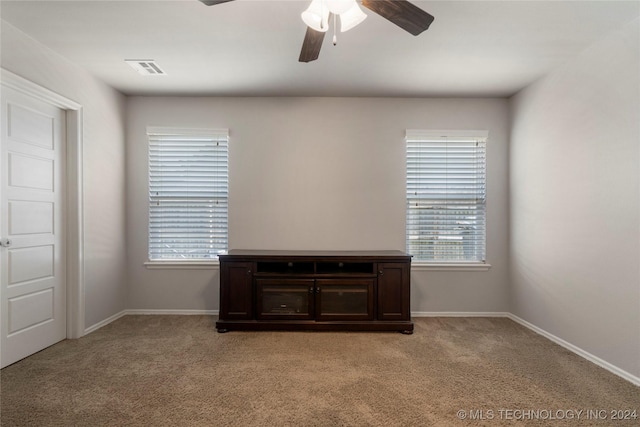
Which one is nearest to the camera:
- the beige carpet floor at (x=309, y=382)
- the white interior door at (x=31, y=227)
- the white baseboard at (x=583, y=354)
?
the beige carpet floor at (x=309, y=382)

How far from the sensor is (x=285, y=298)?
3320 mm

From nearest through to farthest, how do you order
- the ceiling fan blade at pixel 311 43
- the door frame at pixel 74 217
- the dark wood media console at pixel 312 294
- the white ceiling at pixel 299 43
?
the ceiling fan blade at pixel 311 43
the white ceiling at pixel 299 43
the door frame at pixel 74 217
the dark wood media console at pixel 312 294

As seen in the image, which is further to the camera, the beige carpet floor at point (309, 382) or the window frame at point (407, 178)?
the window frame at point (407, 178)

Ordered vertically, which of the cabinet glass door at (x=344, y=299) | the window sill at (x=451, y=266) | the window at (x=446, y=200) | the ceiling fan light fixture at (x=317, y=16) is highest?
the ceiling fan light fixture at (x=317, y=16)

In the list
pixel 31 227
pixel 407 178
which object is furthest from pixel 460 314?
pixel 31 227

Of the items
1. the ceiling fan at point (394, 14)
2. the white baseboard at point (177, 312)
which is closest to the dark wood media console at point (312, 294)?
the white baseboard at point (177, 312)

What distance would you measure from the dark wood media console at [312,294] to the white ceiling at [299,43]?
194 cm

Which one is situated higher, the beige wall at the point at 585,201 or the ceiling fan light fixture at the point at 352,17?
the ceiling fan light fixture at the point at 352,17

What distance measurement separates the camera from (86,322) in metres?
3.21

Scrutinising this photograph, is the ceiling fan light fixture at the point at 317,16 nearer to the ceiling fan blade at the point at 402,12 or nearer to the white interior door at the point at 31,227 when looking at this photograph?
the ceiling fan blade at the point at 402,12

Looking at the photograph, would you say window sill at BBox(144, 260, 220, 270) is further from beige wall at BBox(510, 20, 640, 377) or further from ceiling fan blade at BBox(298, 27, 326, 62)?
beige wall at BBox(510, 20, 640, 377)

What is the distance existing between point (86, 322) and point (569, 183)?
504 centimetres

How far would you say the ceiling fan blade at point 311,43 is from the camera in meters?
1.80

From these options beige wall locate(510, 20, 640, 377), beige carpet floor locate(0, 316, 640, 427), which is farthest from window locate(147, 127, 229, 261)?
beige wall locate(510, 20, 640, 377)
